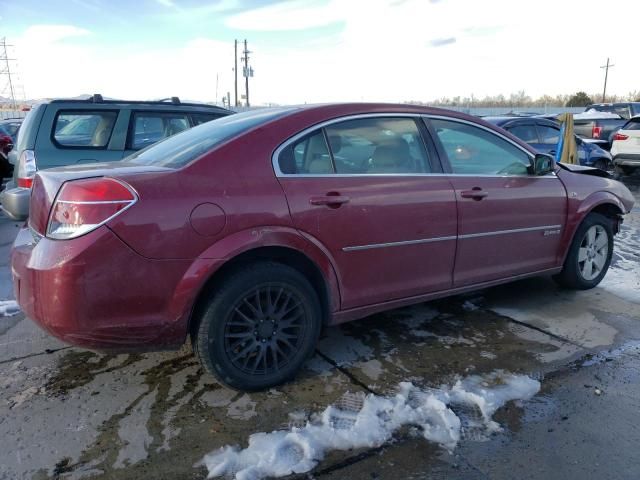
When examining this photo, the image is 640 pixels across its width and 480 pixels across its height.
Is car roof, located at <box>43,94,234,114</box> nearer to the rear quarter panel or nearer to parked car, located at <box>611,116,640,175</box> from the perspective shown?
the rear quarter panel

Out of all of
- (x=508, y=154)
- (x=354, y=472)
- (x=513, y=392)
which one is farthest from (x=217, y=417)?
(x=508, y=154)

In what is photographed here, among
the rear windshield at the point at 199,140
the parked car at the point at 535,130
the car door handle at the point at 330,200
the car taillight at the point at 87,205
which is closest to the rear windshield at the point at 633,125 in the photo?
the parked car at the point at 535,130

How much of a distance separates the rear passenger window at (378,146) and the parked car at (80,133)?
3868 millimetres

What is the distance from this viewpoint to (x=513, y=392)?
3.14 m

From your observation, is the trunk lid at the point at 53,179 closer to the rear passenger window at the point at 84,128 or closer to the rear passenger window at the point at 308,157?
the rear passenger window at the point at 308,157

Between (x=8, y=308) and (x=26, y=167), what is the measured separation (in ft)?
6.95

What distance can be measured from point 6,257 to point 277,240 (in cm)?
468

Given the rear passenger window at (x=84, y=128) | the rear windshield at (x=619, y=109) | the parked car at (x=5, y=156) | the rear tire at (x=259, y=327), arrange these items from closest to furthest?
1. the rear tire at (x=259, y=327)
2. the rear passenger window at (x=84, y=128)
3. the parked car at (x=5, y=156)
4. the rear windshield at (x=619, y=109)

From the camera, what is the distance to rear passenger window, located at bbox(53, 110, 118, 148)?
6.18 m

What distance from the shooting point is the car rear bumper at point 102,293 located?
2.61m

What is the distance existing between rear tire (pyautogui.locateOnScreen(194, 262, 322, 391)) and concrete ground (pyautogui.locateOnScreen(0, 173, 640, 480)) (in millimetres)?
148

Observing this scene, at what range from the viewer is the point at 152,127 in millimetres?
6781

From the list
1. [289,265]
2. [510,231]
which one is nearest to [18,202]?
[289,265]

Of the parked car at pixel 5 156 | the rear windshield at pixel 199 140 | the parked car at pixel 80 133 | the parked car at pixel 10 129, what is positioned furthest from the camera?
the parked car at pixel 10 129
